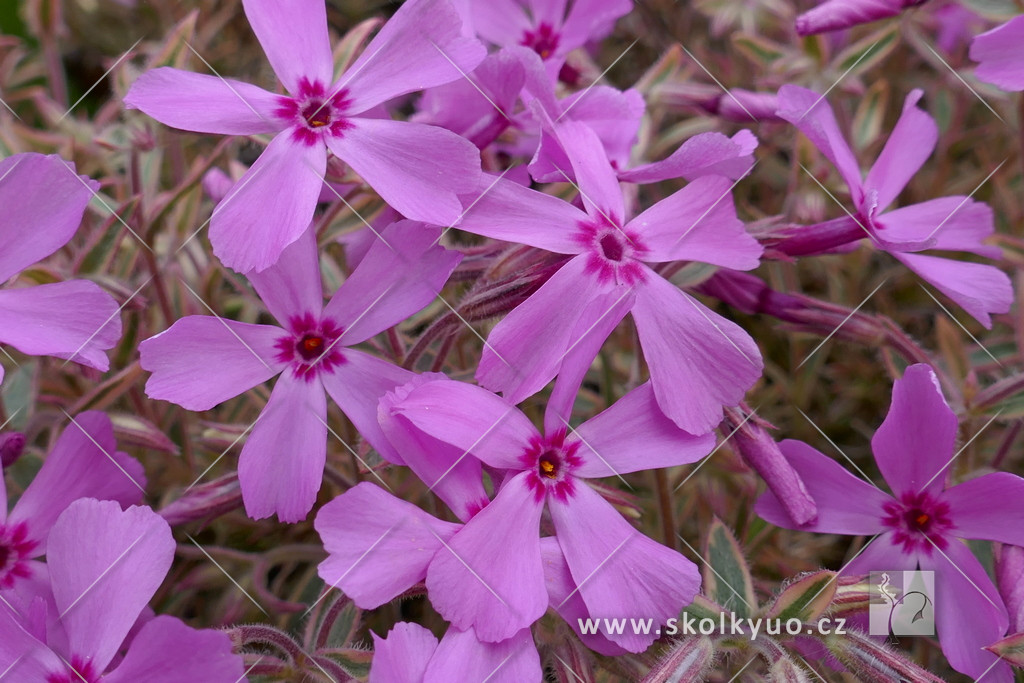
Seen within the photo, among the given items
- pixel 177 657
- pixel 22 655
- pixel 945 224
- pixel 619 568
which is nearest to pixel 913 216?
pixel 945 224

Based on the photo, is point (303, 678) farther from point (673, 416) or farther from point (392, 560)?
point (673, 416)

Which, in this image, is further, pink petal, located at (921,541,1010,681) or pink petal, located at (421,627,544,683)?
pink petal, located at (921,541,1010,681)

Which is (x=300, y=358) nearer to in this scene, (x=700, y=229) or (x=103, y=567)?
(x=103, y=567)

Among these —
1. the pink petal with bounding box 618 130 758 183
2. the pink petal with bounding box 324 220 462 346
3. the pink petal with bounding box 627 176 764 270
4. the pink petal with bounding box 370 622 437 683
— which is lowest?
the pink petal with bounding box 370 622 437 683

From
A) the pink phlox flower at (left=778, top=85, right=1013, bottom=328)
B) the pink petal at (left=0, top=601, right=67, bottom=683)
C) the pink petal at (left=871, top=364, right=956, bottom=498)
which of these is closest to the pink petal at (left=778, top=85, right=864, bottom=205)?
the pink phlox flower at (left=778, top=85, right=1013, bottom=328)

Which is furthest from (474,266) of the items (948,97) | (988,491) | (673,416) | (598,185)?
(948,97)

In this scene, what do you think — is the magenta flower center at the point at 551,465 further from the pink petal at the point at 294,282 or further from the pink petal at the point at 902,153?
the pink petal at the point at 902,153

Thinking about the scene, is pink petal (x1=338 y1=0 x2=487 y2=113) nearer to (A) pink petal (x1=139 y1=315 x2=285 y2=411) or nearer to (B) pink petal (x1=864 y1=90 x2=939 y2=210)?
(A) pink petal (x1=139 y1=315 x2=285 y2=411)

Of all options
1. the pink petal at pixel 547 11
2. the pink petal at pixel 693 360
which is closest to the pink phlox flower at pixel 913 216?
the pink petal at pixel 693 360
